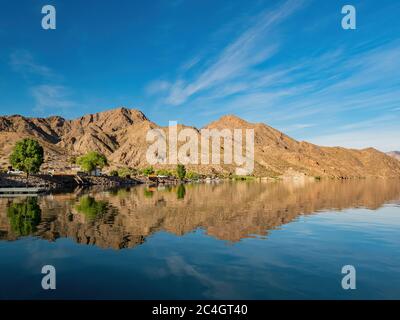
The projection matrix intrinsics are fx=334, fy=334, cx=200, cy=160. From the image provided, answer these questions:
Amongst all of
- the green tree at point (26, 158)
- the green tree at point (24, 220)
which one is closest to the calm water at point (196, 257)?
the green tree at point (24, 220)

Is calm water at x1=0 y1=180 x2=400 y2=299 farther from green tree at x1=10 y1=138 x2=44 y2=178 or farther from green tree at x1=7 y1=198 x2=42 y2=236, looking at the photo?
green tree at x1=10 y1=138 x2=44 y2=178

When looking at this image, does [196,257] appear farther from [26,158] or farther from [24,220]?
[26,158]

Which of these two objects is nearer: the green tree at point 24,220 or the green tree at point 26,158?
the green tree at point 24,220

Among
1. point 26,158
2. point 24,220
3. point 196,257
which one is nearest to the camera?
point 196,257

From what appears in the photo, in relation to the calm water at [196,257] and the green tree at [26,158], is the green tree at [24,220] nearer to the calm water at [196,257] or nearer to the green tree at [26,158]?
the calm water at [196,257]

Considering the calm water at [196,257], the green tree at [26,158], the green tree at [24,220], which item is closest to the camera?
the calm water at [196,257]

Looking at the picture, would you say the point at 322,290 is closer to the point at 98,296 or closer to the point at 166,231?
the point at 98,296

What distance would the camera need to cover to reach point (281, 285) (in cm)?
2272

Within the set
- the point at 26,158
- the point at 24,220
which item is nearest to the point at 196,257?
the point at 24,220

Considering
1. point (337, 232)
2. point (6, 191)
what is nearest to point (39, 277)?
point (337, 232)

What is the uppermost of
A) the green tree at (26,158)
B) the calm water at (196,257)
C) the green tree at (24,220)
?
the green tree at (26,158)

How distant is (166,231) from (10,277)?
21.2 metres

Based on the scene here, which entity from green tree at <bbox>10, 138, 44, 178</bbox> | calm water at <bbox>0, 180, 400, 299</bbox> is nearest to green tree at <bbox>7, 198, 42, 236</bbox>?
calm water at <bbox>0, 180, 400, 299</bbox>

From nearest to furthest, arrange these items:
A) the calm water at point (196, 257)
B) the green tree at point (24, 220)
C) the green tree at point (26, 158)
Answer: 1. the calm water at point (196, 257)
2. the green tree at point (24, 220)
3. the green tree at point (26, 158)
